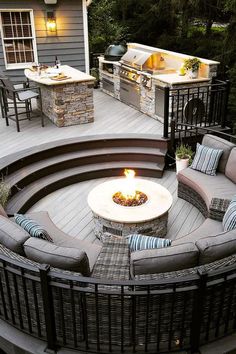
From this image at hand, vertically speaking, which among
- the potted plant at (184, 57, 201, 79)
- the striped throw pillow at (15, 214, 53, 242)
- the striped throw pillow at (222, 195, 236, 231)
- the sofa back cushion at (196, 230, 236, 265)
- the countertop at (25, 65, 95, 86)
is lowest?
the striped throw pillow at (222, 195, 236, 231)

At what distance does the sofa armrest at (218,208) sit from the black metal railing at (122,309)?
156 centimetres

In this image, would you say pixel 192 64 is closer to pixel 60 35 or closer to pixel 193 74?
pixel 193 74

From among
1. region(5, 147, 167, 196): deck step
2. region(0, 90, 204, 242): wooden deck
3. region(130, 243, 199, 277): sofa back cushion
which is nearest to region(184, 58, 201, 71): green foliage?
region(0, 90, 204, 242): wooden deck

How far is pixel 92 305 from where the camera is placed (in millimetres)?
2971

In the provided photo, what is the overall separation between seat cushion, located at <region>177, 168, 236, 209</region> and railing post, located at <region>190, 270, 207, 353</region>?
2288mm

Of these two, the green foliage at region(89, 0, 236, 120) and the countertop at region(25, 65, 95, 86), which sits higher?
the green foliage at region(89, 0, 236, 120)

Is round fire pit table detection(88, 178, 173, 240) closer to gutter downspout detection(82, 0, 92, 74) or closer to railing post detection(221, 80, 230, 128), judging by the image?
railing post detection(221, 80, 230, 128)

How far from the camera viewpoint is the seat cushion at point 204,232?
4.32 m

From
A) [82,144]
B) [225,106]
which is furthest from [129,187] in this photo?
[225,106]

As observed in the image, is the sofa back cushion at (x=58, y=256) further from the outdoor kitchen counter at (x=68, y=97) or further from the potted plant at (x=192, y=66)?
the potted plant at (x=192, y=66)

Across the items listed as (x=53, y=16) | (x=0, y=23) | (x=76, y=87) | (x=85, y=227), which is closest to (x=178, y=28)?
(x=53, y=16)

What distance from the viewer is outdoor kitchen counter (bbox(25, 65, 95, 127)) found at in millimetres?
7531

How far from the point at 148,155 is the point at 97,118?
6.75 feet

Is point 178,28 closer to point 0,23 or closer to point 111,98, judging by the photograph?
point 111,98
